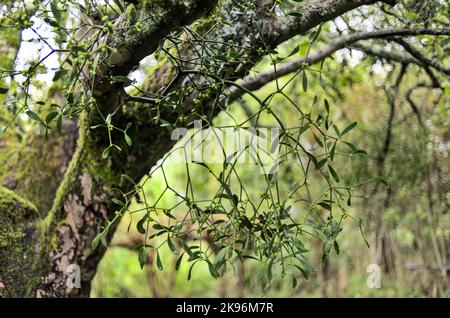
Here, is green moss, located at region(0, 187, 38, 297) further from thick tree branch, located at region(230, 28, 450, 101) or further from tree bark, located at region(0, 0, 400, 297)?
thick tree branch, located at region(230, 28, 450, 101)

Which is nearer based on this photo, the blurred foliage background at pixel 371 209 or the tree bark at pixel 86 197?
the tree bark at pixel 86 197

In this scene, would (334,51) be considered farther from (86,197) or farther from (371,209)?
(371,209)

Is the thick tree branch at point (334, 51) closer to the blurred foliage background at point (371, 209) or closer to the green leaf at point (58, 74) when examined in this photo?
the blurred foliage background at point (371, 209)

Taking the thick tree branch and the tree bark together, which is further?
the thick tree branch

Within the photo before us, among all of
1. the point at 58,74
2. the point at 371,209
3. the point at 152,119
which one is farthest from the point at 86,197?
the point at 371,209

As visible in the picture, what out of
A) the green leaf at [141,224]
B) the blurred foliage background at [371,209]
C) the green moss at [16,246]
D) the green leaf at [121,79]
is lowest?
the green leaf at [141,224]

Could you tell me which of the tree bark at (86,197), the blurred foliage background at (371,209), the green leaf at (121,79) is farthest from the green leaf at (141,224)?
the blurred foliage background at (371,209)

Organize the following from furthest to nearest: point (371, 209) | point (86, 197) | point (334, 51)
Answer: point (371, 209)
point (334, 51)
point (86, 197)

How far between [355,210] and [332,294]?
678mm

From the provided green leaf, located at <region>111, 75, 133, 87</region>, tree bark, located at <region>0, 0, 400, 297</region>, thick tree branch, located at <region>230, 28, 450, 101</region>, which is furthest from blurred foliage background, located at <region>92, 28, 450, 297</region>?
green leaf, located at <region>111, 75, 133, 87</region>

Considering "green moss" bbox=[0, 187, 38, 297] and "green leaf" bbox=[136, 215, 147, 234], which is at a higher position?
"green moss" bbox=[0, 187, 38, 297]
